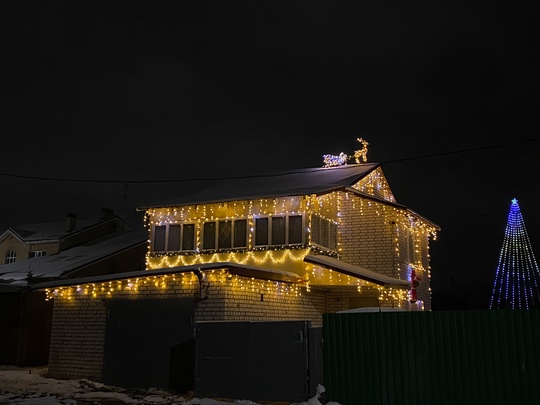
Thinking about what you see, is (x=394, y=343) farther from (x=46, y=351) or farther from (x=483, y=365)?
(x=46, y=351)

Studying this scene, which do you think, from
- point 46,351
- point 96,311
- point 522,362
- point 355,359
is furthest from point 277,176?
point 522,362

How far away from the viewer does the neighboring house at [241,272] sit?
14508 mm

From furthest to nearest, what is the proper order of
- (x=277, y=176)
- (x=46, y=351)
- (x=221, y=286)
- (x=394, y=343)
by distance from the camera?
(x=277, y=176) < (x=46, y=351) < (x=221, y=286) < (x=394, y=343)

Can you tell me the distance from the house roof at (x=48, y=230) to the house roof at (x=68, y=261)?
5.48 feet

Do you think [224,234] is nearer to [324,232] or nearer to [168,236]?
[168,236]

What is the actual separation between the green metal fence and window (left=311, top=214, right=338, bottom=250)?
780cm

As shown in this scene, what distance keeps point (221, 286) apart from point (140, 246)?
53.4 feet

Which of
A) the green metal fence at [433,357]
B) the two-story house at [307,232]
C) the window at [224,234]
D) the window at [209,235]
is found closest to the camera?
the green metal fence at [433,357]

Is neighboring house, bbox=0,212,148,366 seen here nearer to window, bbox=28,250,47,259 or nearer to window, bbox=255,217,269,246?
window, bbox=28,250,47,259

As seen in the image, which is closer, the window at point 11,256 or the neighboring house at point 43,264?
the neighboring house at point 43,264

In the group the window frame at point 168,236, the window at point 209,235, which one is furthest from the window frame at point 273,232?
the window frame at point 168,236

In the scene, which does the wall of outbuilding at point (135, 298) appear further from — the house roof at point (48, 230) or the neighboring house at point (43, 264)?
the house roof at point (48, 230)

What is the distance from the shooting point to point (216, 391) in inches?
490

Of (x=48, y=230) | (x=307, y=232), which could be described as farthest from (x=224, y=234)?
(x=48, y=230)
